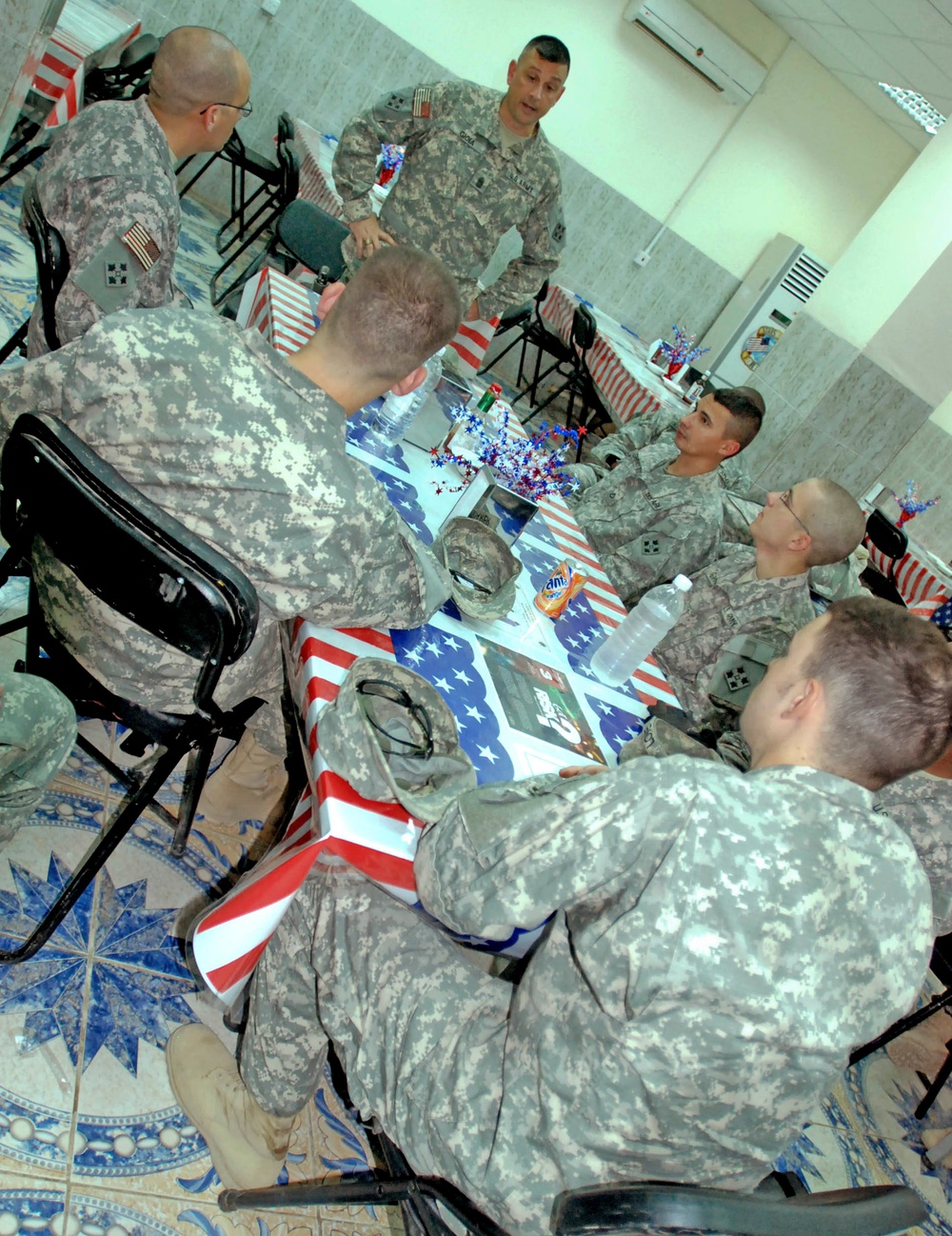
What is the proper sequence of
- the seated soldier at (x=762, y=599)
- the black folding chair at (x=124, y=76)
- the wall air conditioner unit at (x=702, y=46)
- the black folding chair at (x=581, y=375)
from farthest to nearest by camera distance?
the wall air conditioner unit at (x=702, y=46)
the black folding chair at (x=581, y=375)
the black folding chair at (x=124, y=76)
the seated soldier at (x=762, y=599)

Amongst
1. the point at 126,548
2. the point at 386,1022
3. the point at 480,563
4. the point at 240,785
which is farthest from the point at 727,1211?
the point at 240,785

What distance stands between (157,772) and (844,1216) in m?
1.16

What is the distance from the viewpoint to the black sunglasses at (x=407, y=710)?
1212 mm

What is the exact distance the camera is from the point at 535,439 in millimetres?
2307

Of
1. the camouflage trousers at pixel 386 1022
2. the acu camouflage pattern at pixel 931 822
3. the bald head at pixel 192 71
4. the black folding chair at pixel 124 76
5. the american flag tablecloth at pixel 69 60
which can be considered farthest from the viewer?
the black folding chair at pixel 124 76

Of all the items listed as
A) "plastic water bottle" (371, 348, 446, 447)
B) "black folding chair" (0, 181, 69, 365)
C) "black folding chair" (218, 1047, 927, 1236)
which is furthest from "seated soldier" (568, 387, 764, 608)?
"black folding chair" (218, 1047, 927, 1236)

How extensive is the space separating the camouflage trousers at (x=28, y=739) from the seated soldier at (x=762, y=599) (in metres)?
1.70

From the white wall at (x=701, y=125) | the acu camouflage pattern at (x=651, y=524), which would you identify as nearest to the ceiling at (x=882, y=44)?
the white wall at (x=701, y=125)

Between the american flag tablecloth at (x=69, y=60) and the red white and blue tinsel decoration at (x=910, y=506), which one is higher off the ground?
the red white and blue tinsel decoration at (x=910, y=506)

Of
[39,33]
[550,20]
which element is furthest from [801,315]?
[39,33]

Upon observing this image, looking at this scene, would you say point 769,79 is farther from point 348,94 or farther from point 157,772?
point 157,772

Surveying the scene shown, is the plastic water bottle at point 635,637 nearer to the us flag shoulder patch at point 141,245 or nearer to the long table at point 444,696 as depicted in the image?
the long table at point 444,696

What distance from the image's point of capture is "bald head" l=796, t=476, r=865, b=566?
2594mm

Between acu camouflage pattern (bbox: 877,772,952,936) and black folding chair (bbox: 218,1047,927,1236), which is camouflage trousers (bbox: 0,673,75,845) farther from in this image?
acu camouflage pattern (bbox: 877,772,952,936)
